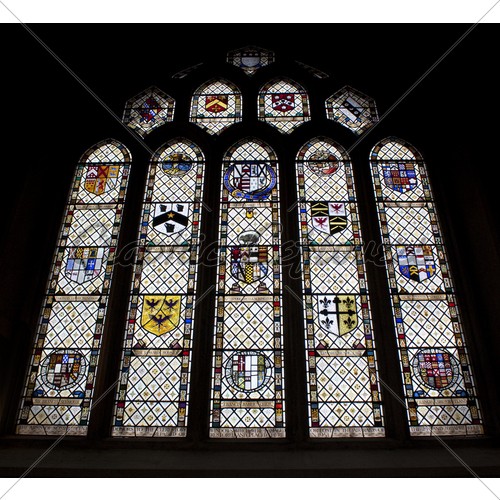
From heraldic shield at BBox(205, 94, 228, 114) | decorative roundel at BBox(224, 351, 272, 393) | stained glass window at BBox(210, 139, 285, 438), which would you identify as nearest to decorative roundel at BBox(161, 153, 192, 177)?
stained glass window at BBox(210, 139, 285, 438)

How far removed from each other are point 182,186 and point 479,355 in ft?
10.4

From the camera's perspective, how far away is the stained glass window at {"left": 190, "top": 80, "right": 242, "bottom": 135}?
614 cm

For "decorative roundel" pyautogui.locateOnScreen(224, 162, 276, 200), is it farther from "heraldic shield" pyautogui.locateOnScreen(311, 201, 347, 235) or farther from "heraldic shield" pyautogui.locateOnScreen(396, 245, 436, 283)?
"heraldic shield" pyautogui.locateOnScreen(396, 245, 436, 283)

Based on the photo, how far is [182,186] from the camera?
5621mm

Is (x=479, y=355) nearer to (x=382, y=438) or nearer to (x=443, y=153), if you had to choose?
(x=382, y=438)

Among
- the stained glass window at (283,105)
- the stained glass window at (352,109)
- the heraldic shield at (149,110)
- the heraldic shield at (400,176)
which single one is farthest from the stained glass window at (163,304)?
the heraldic shield at (400,176)

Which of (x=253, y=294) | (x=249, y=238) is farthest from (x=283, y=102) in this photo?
(x=253, y=294)

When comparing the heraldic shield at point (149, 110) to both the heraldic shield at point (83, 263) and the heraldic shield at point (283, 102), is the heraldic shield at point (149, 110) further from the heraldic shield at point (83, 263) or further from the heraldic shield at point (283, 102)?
the heraldic shield at point (83, 263)

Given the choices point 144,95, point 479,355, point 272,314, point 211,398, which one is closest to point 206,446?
point 211,398

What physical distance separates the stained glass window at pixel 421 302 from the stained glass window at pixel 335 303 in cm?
28

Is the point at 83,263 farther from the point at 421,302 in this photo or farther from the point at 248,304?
the point at 421,302

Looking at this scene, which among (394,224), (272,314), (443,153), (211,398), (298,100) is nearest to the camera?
(211,398)

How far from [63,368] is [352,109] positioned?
4.11 meters

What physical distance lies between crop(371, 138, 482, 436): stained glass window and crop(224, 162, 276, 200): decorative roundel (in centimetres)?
109
